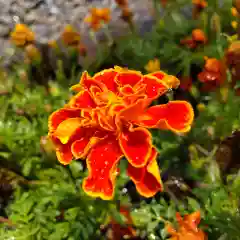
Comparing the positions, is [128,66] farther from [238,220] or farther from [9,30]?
[238,220]

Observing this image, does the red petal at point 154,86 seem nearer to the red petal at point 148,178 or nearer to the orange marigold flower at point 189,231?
the red petal at point 148,178

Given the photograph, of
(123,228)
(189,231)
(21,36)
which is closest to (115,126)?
(189,231)

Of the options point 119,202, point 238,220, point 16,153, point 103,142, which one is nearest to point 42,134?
point 16,153

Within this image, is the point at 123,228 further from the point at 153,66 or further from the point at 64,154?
the point at 153,66

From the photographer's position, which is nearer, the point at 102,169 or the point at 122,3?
the point at 102,169

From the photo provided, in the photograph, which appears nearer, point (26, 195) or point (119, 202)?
point (119, 202)

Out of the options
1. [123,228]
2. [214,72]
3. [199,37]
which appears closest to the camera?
[123,228]
